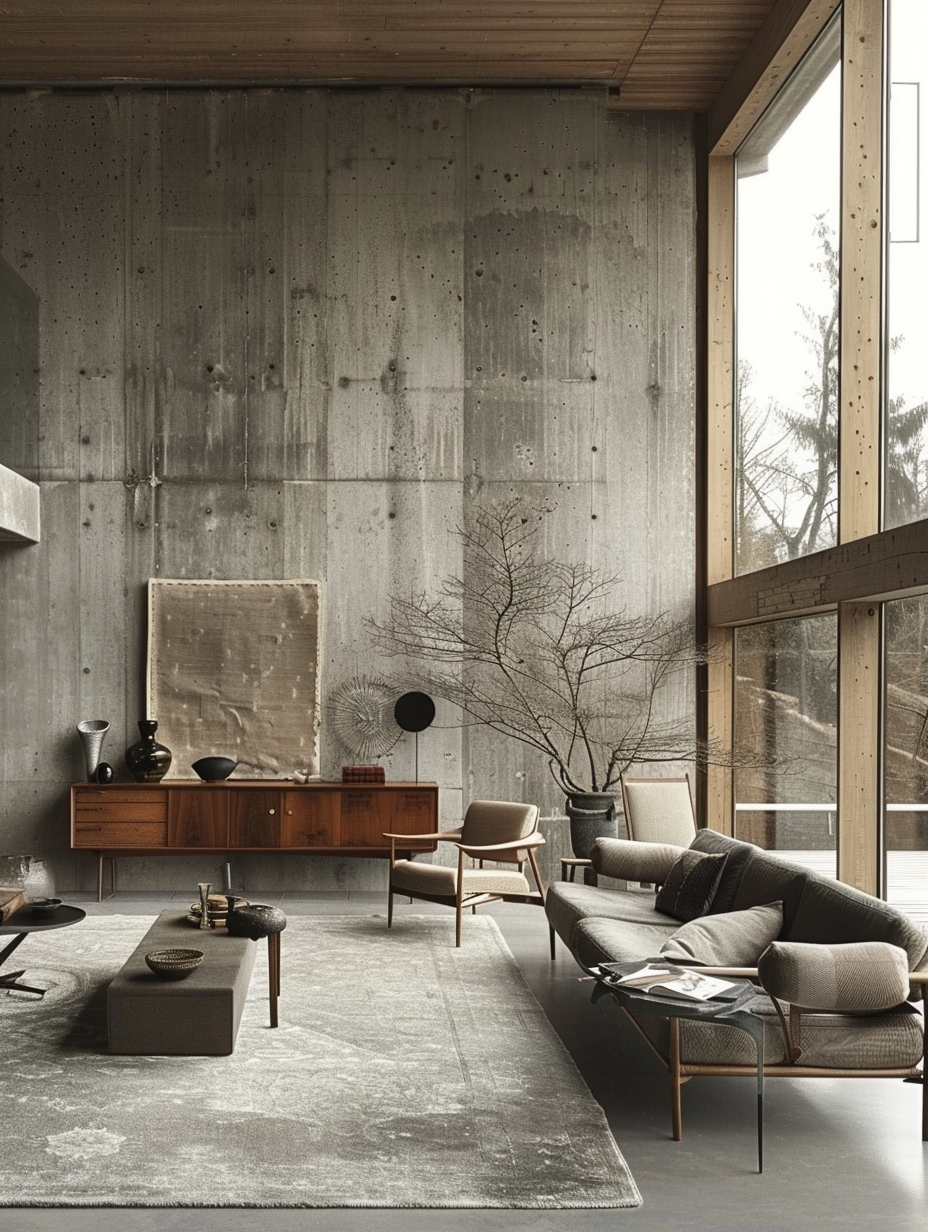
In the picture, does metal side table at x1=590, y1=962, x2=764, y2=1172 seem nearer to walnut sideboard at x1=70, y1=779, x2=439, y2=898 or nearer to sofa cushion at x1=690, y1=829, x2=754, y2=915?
sofa cushion at x1=690, y1=829, x2=754, y2=915

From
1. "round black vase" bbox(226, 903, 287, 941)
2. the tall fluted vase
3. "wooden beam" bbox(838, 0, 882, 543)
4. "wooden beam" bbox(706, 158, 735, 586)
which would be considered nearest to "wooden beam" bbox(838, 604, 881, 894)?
"wooden beam" bbox(838, 0, 882, 543)

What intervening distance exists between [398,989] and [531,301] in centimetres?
517

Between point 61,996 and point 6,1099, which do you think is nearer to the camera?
point 6,1099

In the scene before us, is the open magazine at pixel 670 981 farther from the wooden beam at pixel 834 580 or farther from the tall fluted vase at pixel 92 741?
the tall fluted vase at pixel 92 741

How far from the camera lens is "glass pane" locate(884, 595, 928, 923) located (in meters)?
5.62

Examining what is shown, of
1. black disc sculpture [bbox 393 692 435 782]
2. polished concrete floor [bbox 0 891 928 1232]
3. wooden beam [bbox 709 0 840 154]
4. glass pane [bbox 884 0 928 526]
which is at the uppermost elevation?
wooden beam [bbox 709 0 840 154]

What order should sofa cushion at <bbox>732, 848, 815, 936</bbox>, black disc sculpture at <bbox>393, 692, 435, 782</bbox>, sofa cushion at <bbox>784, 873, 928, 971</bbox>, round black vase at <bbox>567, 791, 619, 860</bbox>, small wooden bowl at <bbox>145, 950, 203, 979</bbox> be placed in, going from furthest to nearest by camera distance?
1. black disc sculpture at <bbox>393, 692, 435, 782</bbox>
2. round black vase at <bbox>567, 791, 619, 860</bbox>
3. sofa cushion at <bbox>732, 848, 815, 936</bbox>
4. small wooden bowl at <bbox>145, 950, 203, 979</bbox>
5. sofa cushion at <bbox>784, 873, 928, 971</bbox>

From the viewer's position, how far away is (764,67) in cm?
741

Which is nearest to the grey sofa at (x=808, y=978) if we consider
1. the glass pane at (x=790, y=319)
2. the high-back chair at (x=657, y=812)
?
the high-back chair at (x=657, y=812)

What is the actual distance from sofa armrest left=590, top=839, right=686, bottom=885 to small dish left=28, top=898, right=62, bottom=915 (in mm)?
2767

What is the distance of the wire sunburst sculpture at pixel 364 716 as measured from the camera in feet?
27.7

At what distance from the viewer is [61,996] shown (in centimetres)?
541

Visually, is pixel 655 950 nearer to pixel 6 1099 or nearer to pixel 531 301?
pixel 6 1099

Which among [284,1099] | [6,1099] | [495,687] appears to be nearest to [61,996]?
[6,1099]
